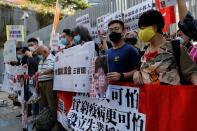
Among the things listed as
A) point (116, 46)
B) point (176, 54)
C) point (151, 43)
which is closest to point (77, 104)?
point (116, 46)

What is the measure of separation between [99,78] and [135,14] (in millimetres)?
1635

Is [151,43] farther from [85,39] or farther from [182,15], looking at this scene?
[85,39]

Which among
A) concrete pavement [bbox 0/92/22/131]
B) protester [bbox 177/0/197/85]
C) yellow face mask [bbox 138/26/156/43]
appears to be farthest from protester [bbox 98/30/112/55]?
concrete pavement [bbox 0/92/22/131]

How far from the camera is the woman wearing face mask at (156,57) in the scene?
12.9ft

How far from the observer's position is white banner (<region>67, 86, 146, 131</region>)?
428 centimetres

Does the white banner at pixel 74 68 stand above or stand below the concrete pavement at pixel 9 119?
above

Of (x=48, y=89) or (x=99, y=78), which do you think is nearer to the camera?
(x=99, y=78)

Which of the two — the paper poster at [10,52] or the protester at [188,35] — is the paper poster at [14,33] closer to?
the paper poster at [10,52]

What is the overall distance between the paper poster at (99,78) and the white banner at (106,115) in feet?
0.43

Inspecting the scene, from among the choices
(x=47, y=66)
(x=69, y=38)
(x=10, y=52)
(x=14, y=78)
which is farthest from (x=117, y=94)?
(x=10, y=52)

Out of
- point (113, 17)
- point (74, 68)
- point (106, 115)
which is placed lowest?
point (106, 115)

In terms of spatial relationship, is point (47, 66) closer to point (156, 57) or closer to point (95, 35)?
point (95, 35)

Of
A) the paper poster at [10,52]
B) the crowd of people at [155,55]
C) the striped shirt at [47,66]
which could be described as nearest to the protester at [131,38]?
the crowd of people at [155,55]

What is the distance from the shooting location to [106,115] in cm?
499
